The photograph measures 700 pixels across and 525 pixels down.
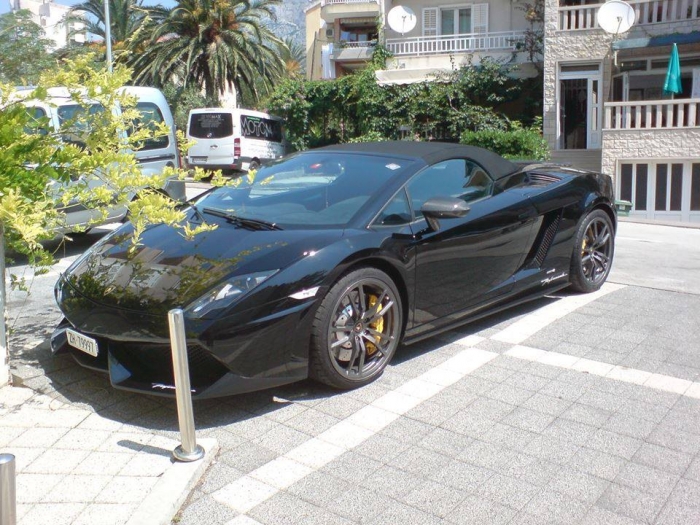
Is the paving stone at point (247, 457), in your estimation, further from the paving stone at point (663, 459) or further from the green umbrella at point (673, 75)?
the green umbrella at point (673, 75)

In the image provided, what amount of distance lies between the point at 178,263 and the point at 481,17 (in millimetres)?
25242

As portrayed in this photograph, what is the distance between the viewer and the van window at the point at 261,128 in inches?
1024

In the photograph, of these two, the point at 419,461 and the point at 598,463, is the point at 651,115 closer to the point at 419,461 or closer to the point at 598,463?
the point at 598,463

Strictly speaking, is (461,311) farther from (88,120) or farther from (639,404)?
(88,120)

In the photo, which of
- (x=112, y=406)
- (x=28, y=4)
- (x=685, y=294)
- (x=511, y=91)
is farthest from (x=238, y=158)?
(x=28, y=4)

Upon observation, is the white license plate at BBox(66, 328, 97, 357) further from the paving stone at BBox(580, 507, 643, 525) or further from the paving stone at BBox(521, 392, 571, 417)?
the paving stone at BBox(580, 507, 643, 525)

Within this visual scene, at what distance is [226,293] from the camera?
386cm

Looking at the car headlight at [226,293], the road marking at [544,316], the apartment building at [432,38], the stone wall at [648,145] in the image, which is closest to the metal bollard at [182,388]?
the car headlight at [226,293]

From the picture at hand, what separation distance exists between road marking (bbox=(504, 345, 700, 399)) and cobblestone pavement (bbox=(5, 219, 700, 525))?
0.04 feet

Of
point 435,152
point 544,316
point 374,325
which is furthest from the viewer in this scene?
point 544,316

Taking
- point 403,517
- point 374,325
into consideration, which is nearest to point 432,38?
point 374,325

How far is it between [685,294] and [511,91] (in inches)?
709

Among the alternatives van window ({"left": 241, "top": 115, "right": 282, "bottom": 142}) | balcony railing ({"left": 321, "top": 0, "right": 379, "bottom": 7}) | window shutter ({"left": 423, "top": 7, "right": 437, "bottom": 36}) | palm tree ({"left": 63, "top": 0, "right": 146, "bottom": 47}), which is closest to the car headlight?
van window ({"left": 241, "top": 115, "right": 282, "bottom": 142})

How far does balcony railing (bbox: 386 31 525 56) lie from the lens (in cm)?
2589
